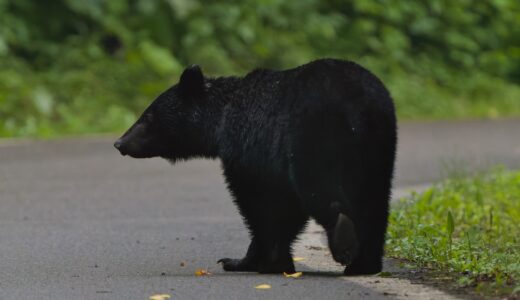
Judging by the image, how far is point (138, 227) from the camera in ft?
35.3

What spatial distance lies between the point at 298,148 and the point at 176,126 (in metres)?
1.25

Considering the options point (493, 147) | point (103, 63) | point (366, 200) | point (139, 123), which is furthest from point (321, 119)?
point (103, 63)

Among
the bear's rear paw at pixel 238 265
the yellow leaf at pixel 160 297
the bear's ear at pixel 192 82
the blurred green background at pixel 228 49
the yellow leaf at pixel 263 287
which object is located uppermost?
the blurred green background at pixel 228 49

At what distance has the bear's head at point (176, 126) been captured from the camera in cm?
827

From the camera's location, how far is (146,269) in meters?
8.30

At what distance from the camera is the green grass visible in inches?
285

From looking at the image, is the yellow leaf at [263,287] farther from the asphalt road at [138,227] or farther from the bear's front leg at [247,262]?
the bear's front leg at [247,262]

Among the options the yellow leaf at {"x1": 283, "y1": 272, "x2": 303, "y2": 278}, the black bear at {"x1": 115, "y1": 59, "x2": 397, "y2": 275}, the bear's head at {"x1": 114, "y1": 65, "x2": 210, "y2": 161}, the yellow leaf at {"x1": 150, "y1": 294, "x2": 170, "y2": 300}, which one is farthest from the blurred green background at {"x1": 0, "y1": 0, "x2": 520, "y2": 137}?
the yellow leaf at {"x1": 150, "y1": 294, "x2": 170, "y2": 300}

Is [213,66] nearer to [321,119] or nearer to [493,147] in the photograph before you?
[493,147]

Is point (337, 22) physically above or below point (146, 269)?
above

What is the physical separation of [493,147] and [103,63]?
764cm

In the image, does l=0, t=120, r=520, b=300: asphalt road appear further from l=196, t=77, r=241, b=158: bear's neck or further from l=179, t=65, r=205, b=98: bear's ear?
l=179, t=65, r=205, b=98: bear's ear

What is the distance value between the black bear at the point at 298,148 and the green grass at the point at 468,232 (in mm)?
589

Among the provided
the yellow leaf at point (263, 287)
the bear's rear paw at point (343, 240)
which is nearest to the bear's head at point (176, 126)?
the yellow leaf at point (263, 287)
